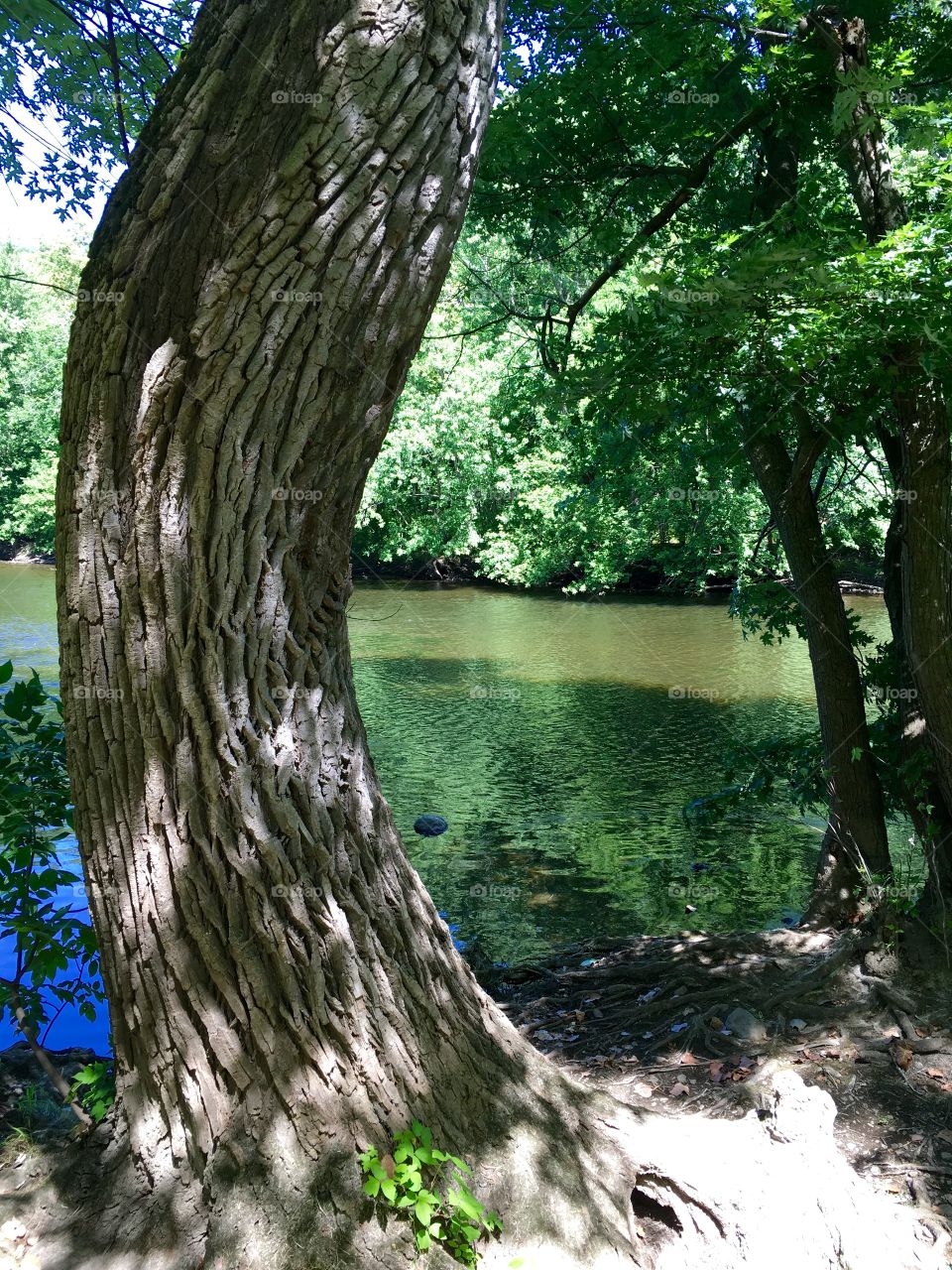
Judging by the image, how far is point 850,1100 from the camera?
3902 millimetres

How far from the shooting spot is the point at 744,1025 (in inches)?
179

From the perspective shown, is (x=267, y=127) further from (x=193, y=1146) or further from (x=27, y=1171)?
(x=27, y=1171)

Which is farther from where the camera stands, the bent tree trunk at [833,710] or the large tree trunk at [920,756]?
the bent tree trunk at [833,710]

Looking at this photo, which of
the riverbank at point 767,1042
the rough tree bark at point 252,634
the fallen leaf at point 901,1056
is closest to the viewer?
the rough tree bark at point 252,634

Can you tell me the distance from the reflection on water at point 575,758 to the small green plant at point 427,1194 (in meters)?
1.83

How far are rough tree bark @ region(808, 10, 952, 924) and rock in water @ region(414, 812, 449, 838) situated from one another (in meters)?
5.03

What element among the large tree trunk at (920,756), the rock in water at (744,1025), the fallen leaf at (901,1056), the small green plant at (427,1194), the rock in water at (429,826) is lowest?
the rock in water at (429,826)

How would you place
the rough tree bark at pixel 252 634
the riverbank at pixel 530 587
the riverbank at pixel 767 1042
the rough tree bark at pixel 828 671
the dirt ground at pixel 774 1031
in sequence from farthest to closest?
1. the riverbank at pixel 530 587
2. the rough tree bark at pixel 828 671
3. the dirt ground at pixel 774 1031
4. the riverbank at pixel 767 1042
5. the rough tree bark at pixel 252 634

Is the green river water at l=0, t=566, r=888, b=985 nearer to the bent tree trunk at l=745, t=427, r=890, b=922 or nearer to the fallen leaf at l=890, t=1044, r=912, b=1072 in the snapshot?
the bent tree trunk at l=745, t=427, r=890, b=922

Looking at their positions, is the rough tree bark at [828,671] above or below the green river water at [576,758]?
above

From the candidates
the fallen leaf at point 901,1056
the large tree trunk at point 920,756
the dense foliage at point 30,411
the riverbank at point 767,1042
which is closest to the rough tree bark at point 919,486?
the large tree trunk at point 920,756

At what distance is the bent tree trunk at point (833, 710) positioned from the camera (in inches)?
215

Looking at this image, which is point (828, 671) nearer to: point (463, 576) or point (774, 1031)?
point (774, 1031)

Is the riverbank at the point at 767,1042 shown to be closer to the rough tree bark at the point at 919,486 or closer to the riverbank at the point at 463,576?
the rough tree bark at the point at 919,486
